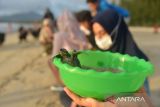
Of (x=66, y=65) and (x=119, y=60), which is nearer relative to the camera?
(x=66, y=65)

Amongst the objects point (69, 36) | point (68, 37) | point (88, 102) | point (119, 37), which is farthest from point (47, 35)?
point (88, 102)

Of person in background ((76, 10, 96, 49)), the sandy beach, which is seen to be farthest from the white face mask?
the sandy beach

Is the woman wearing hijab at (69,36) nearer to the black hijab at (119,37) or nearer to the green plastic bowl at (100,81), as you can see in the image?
the black hijab at (119,37)

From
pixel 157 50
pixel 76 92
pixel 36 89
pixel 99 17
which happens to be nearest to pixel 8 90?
pixel 36 89

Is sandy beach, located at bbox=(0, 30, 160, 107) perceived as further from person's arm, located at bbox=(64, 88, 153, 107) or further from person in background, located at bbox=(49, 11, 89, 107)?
person's arm, located at bbox=(64, 88, 153, 107)

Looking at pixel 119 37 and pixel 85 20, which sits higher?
pixel 119 37

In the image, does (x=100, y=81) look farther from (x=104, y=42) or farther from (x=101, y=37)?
(x=104, y=42)

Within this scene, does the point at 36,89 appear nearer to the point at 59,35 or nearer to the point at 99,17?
the point at 59,35

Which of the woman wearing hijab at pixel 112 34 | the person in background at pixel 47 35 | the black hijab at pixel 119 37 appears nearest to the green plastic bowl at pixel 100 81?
the woman wearing hijab at pixel 112 34
